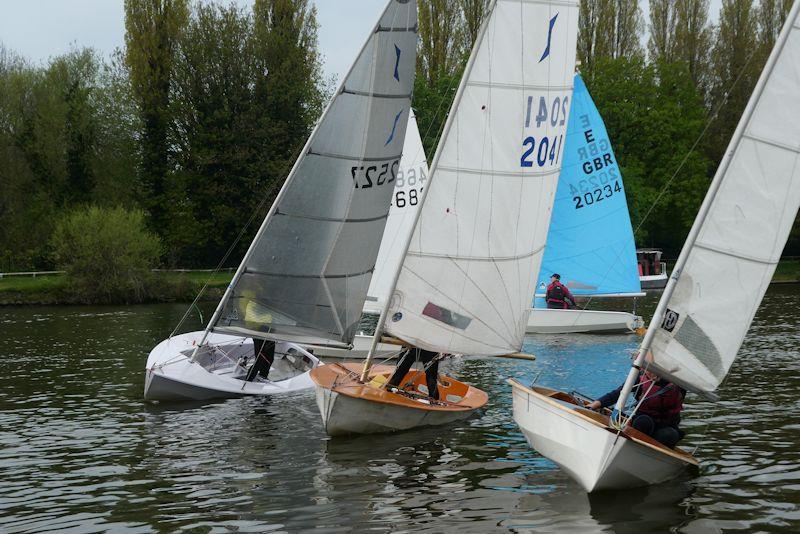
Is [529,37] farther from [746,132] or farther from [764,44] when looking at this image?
[764,44]

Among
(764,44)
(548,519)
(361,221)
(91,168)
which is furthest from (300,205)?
(764,44)

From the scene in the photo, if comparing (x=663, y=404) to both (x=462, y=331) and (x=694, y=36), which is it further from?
(x=694, y=36)

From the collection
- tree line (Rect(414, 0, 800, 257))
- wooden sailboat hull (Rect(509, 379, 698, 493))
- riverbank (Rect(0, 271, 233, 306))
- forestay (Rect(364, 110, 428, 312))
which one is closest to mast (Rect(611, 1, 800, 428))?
wooden sailboat hull (Rect(509, 379, 698, 493))

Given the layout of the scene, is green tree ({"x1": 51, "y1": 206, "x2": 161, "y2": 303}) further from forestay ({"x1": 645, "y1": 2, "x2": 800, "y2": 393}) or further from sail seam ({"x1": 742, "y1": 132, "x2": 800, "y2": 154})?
sail seam ({"x1": 742, "y1": 132, "x2": 800, "y2": 154})

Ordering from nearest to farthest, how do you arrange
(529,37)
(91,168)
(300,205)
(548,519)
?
1. (548,519)
2. (529,37)
3. (300,205)
4. (91,168)

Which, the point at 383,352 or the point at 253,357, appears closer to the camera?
the point at 253,357

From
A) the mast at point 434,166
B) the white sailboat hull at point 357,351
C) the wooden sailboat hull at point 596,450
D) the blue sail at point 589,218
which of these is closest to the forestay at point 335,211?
the mast at point 434,166

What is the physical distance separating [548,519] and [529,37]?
26.9 feet

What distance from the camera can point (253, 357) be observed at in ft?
71.9

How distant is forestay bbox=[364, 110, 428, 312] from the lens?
27031mm

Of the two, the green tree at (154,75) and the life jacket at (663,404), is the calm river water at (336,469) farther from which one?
the green tree at (154,75)

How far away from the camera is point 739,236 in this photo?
1209cm

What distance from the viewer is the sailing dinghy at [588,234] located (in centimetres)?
3100

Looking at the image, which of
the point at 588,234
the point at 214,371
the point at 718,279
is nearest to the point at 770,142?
the point at 718,279
